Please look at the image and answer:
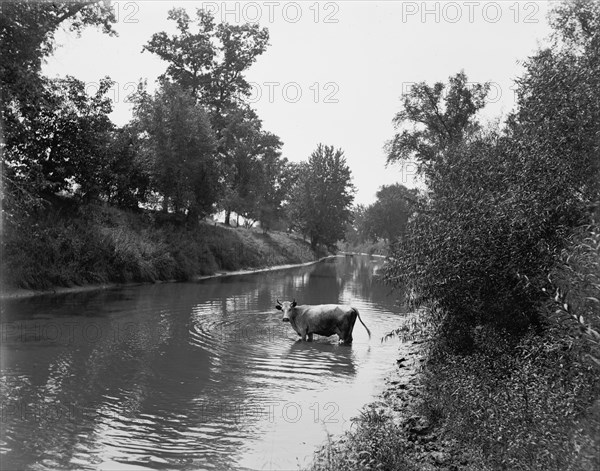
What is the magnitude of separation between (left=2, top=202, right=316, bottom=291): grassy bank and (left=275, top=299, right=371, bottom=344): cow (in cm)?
1351

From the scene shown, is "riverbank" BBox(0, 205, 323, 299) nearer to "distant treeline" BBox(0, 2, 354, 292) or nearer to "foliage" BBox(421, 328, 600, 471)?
"distant treeline" BBox(0, 2, 354, 292)

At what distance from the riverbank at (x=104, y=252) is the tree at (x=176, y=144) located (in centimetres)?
269

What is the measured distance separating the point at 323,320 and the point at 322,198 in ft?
265

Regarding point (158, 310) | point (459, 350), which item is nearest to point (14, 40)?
point (158, 310)

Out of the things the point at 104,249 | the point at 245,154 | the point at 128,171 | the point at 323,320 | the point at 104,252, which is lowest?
the point at 323,320

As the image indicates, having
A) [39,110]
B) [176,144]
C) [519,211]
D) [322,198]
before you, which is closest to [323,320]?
[519,211]

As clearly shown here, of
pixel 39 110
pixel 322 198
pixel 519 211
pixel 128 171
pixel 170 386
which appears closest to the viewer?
pixel 519 211

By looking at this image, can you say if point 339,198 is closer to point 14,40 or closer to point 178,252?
point 178,252

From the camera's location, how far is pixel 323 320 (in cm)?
1886

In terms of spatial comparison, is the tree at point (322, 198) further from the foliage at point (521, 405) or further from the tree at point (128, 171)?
the foliage at point (521, 405)

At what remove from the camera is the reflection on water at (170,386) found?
877 cm

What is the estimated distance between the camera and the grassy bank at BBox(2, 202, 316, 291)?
1068 inches

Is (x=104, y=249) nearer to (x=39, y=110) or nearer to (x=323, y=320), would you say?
(x=39, y=110)

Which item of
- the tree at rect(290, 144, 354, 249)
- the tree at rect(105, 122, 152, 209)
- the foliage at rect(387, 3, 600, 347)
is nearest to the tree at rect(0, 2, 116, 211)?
the tree at rect(105, 122, 152, 209)
